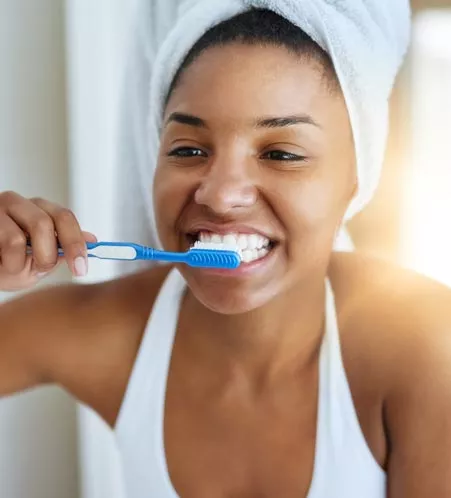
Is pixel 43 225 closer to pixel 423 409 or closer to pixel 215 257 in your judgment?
pixel 215 257

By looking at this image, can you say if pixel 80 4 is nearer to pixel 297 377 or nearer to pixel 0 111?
pixel 0 111

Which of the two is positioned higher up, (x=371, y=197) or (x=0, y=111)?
(x=0, y=111)

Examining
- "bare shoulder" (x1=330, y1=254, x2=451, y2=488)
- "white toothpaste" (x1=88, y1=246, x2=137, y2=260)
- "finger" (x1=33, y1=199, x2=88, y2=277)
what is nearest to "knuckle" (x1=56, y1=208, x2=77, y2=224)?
"finger" (x1=33, y1=199, x2=88, y2=277)

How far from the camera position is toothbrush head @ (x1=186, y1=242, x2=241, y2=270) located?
23.5 inches

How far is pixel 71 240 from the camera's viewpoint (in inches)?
23.7

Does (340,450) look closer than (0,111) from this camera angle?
Yes

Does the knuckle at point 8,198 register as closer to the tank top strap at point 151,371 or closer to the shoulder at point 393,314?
the tank top strap at point 151,371

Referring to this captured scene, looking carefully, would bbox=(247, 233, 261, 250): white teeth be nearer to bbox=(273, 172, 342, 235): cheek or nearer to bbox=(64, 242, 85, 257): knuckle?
bbox=(273, 172, 342, 235): cheek

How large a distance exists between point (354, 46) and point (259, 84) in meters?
0.10

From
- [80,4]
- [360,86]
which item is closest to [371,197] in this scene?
[360,86]

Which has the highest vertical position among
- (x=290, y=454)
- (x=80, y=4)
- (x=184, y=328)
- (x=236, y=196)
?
(x=80, y=4)

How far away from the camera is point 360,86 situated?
629 mm

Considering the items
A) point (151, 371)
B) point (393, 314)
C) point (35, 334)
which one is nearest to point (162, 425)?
point (151, 371)

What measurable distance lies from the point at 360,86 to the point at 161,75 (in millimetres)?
196
